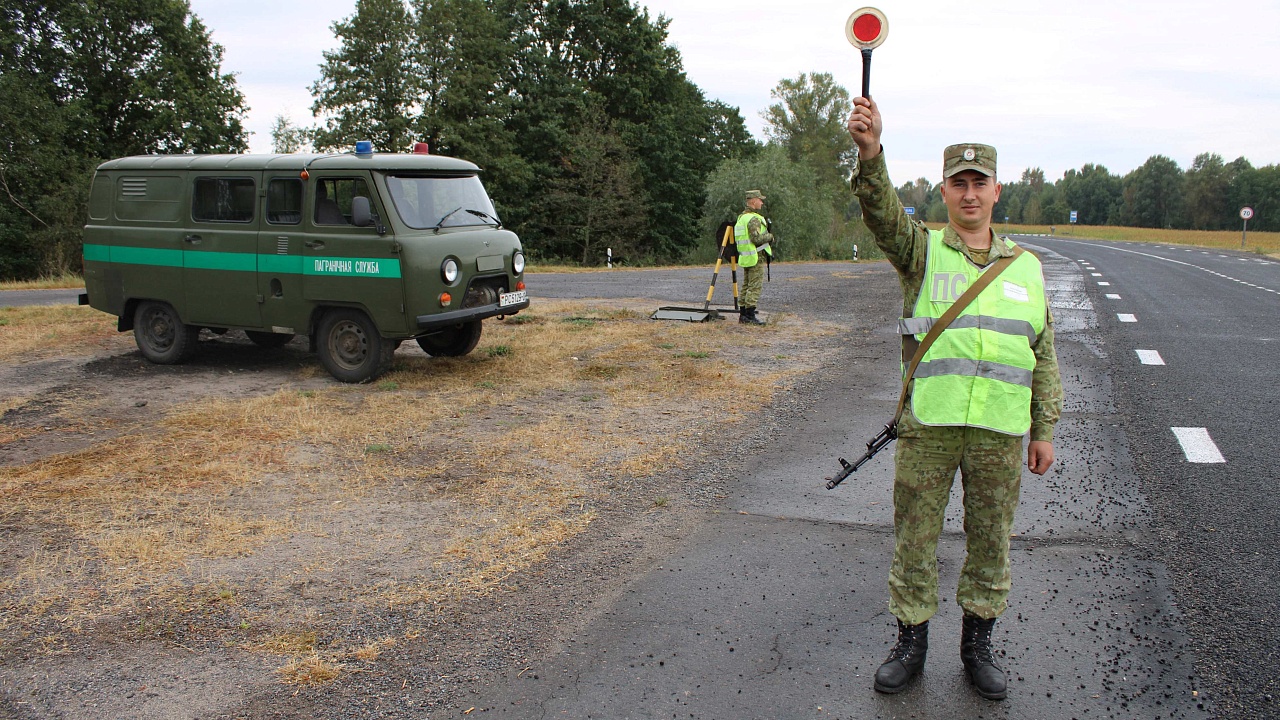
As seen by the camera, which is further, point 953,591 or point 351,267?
point 351,267

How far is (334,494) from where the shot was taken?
5609 mm

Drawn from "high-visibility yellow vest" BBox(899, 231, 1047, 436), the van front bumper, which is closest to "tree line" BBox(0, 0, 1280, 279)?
the van front bumper

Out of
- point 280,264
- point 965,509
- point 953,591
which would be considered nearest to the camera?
point 965,509

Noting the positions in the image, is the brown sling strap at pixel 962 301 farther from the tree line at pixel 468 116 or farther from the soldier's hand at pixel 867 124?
the tree line at pixel 468 116

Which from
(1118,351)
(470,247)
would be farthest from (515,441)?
(1118,351)

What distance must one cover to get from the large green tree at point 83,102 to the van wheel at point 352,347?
79.3 feet

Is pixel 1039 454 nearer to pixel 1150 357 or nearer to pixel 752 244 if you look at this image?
pixel 1150 357

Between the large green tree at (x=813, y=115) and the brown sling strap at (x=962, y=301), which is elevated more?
the large green tree at (x=813, y=115)

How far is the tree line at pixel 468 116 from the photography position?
3127 cm

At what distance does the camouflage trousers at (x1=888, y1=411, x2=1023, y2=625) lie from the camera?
327cm

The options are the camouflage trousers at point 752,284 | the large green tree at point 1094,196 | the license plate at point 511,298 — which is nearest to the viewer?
the license plate at point 511,298

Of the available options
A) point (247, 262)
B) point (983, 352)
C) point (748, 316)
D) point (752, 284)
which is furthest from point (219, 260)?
point (983, 352)

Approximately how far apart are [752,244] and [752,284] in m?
0.63

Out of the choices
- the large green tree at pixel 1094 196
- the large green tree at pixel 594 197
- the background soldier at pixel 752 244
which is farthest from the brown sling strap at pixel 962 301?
the large green tree at pixel 1094 196
